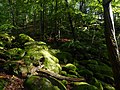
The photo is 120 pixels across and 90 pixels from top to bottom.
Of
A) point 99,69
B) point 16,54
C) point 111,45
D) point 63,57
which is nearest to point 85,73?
point 99,69

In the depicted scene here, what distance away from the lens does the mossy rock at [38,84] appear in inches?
306

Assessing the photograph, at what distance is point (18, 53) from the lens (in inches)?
438

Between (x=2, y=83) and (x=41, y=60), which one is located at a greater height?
(x=41, y=60)

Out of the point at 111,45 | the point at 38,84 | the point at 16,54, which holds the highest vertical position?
the point at 111,45

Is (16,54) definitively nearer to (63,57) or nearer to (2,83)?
(2,83)

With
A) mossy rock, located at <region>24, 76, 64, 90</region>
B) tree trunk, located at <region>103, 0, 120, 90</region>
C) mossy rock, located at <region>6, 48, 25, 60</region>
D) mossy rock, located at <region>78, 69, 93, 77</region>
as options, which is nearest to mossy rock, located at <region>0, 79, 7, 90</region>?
mossy rock, located at <region>24, 76, 64, 90</region>

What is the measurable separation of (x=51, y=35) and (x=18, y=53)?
10837mm

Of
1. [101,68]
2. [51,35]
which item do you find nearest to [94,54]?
[101,68]

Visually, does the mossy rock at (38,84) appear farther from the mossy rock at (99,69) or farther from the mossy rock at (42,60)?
the mossy rock at (99,69)

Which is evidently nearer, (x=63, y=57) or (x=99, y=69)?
(x=99, y=69)

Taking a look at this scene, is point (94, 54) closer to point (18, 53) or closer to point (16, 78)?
point (18, 53)

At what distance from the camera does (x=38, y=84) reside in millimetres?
7852

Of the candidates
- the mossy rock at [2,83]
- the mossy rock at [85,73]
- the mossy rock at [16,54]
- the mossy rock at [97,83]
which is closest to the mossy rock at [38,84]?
the mossy rock at [2,83]

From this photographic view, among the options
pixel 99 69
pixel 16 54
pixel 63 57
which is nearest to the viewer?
pixel 16 54
